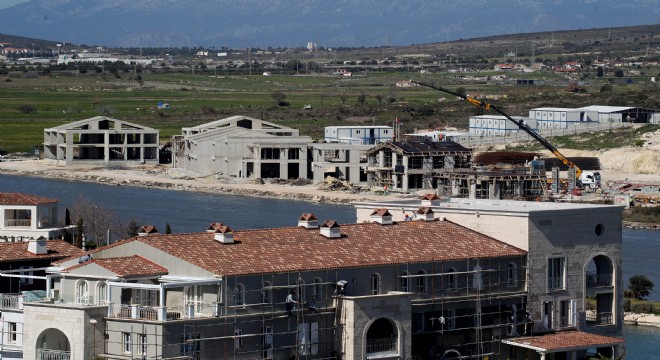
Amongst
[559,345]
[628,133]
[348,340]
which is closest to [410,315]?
[348,340]

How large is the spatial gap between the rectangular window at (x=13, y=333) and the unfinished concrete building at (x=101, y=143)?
2587 inches

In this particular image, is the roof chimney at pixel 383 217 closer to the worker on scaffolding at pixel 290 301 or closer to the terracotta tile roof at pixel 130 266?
the worker on scaffolding at pixel 290 301

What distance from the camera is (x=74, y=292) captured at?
80.2 ft

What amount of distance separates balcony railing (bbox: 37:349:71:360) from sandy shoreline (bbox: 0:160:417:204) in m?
47.4

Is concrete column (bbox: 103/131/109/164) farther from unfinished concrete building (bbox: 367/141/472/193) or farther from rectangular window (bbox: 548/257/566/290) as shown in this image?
rectangular window (bbox: 548/257/566/290)

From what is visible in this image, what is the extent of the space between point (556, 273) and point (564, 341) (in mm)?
1376

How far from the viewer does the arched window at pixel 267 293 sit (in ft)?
79.2

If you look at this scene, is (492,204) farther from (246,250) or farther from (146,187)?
(146,187)

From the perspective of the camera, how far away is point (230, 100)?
13738 cm

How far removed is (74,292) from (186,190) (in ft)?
182

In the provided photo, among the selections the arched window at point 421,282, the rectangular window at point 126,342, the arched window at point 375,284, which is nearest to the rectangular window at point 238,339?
the rectangular window at point 126,342

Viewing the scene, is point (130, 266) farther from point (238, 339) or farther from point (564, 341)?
point (564, 341)

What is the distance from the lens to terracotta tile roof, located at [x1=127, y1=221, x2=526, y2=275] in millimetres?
24250

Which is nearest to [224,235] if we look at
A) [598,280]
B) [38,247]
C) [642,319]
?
[38,247]
